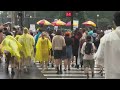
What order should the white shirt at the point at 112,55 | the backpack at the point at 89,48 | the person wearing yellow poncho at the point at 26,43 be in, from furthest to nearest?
the person wearing yellow poncho at the point at 26,43
the backpack at the point at 89,48
the white shirt at the point at 112,55

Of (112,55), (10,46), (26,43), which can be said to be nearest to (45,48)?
(26,43)

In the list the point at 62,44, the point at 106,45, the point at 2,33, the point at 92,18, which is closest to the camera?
the point at 106,45

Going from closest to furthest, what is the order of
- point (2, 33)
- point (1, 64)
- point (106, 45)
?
1. point (106, 45)
2. point (2, 33)
3. point (1, 64)

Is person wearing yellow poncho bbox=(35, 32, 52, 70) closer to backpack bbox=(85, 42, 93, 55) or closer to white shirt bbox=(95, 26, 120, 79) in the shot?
backpack bbox=(85, 42, 93, 55)

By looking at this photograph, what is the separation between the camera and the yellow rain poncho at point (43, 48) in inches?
583

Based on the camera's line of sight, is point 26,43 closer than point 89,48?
No

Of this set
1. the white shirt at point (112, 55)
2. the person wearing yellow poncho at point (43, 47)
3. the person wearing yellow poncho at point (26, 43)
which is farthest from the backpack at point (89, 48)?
the white shirt at point (112, 55)

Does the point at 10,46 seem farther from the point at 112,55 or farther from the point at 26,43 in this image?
the point at 112,55

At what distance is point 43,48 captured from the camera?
14984mm

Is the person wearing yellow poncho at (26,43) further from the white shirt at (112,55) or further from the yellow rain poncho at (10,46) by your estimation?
the white shirt at (112,55)

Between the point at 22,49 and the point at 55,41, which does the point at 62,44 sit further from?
the point at 22,49
